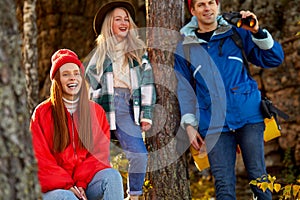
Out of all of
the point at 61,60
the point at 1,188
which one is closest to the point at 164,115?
the point at 61,60

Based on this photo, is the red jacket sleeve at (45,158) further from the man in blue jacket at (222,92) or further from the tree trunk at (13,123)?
the tree trunk at (13,123)

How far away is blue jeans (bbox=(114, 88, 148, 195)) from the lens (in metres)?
5.27

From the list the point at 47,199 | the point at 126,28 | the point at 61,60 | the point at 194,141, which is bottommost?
the point at 47,199

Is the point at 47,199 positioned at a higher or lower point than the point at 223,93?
lower

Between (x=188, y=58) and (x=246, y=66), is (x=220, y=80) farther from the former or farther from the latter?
(x=188, y=58)

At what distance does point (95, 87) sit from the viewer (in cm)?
546

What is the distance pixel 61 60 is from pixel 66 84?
0.81 feet

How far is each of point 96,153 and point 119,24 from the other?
1491 millimetres

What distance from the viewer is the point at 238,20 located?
5.06 m

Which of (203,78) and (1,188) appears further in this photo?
(203,78)

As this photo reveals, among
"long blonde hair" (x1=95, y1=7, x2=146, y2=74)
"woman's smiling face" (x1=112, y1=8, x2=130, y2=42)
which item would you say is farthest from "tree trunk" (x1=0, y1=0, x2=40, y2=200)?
"woman's smiling face" (x1=112, y1=8, x2=130, y2=42)

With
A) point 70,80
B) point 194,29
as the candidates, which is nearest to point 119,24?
point 194,29

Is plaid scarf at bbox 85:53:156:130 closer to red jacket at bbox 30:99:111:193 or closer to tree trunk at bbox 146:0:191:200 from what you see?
tree trunk at bbox 146:0:191:200

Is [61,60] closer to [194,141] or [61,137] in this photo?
[61,137]
